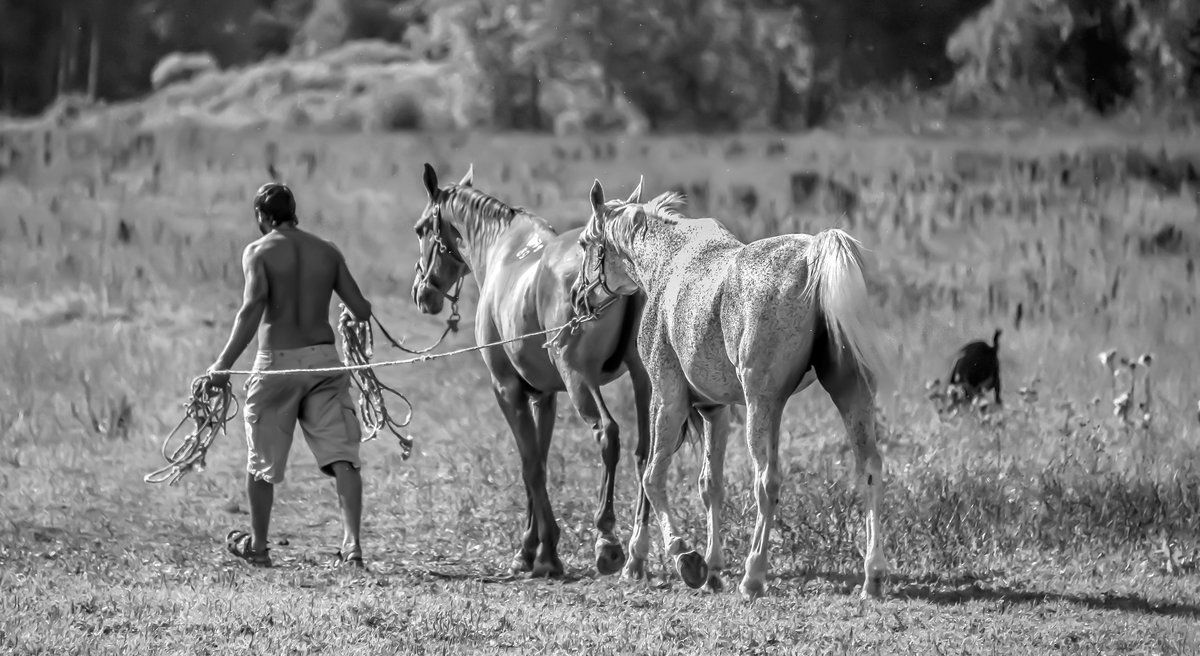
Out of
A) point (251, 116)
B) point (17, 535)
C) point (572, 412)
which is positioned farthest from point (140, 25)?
point (17, 535)

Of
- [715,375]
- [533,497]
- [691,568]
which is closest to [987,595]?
[691,568]

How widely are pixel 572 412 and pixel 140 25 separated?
1521 centimetres

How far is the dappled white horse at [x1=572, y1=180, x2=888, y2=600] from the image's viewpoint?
718 centimetres

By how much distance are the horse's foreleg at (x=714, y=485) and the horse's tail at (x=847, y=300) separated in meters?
1.15

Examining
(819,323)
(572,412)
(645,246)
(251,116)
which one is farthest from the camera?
(251,116)

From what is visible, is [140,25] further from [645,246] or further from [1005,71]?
[645,246]

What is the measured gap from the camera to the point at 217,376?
845 centimetres

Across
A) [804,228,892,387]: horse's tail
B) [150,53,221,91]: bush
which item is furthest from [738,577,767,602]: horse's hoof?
[150,53,221,91]: bush

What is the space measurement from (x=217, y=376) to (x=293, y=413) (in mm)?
445

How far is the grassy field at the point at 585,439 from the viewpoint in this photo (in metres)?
7.02

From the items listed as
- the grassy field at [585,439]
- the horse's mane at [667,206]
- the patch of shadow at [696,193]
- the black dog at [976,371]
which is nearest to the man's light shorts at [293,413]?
the grassy field at [585,439]

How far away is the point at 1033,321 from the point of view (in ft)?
50.4

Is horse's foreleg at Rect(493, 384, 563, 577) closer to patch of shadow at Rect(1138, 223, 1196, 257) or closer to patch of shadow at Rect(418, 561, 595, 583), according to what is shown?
patch of shadow at Rect(418, 561, 595, 583)

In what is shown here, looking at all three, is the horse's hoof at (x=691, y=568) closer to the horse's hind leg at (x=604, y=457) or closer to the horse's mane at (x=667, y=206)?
the horse's hind leg at (x=604, y=457)
